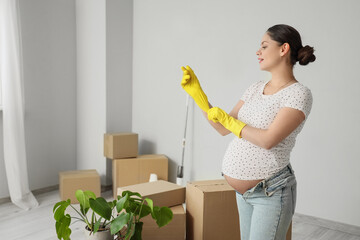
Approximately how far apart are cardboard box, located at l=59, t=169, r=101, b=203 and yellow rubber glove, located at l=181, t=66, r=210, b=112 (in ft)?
6.62

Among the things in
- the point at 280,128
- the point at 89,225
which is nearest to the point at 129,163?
the point at 89,225

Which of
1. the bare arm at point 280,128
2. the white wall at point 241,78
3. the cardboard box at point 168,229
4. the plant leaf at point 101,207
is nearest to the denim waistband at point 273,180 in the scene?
the bare arm at point 280,128

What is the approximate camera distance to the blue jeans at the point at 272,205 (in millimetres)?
1274

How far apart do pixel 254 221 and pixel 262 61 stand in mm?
603

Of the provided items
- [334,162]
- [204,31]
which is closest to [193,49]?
[204,31]

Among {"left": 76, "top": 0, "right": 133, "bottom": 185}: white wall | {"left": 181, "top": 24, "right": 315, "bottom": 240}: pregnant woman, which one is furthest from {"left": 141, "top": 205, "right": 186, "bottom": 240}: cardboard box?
{"left": 76, "top": 0, "right": 133, "bottom": 185}: white wall

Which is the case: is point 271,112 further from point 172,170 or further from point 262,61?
point 172,170

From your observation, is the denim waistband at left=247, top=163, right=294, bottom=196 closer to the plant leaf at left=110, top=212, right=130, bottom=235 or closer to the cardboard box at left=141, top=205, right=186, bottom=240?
the plant leaf at left=110, top=212, right=130, bottom=235

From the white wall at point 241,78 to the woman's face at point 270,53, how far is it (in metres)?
1.54

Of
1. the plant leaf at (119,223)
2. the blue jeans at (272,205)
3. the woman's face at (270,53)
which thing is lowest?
the plant leaf at (119,223)

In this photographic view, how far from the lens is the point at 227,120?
142 centimetres

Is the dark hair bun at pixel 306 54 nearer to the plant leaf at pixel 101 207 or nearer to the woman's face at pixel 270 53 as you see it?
the woman's face at pixel 270 53

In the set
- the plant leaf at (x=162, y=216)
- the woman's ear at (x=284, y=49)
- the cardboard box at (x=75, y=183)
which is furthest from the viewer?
the cardboard box at (x=75, y=183)

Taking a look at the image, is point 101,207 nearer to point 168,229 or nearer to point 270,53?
point 168,229
